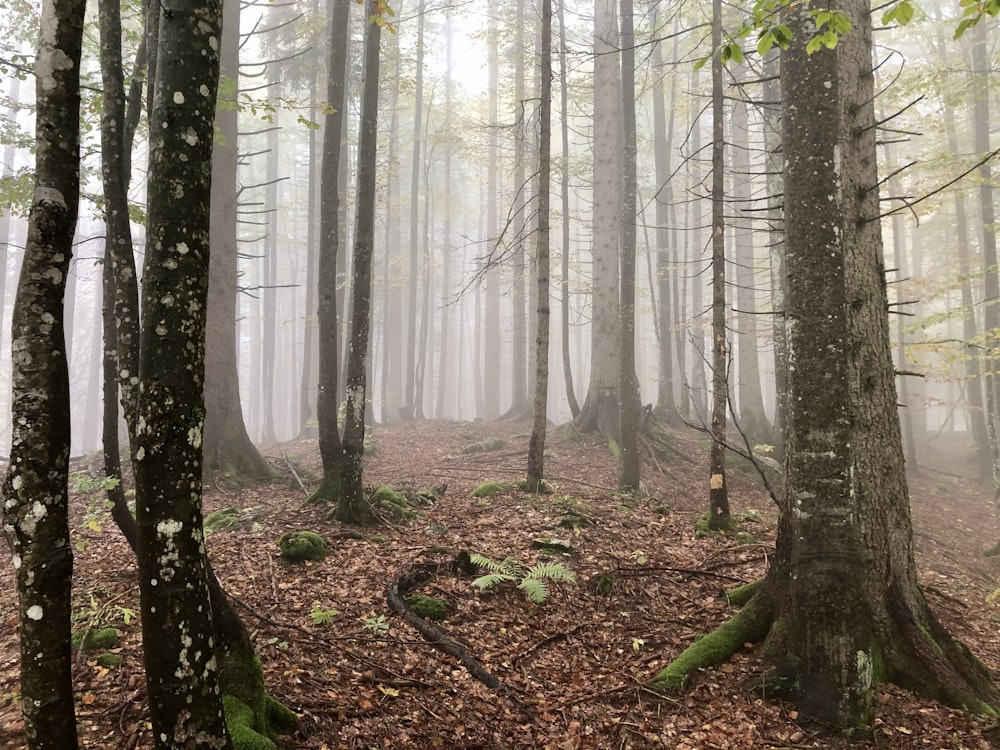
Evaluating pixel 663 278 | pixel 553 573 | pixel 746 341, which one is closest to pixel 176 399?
pixel 553 573

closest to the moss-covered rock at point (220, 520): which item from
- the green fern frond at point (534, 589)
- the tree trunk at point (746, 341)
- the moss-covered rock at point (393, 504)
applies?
the moss-covered rock at point (393, 504)

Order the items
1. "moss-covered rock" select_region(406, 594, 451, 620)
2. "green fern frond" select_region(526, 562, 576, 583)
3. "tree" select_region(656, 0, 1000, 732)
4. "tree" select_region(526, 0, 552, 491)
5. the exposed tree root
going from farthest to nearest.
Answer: "tree" select_region(526, 0, 552, 491) < "green fern frond" select_region(526, 562, 576, 583) < "moss-covered rock" select_region(406, 594, 451, 620) < the exposed tree root < "tree" select_region(656, 0, 1000, 732)

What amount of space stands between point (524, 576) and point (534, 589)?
367 millimetres

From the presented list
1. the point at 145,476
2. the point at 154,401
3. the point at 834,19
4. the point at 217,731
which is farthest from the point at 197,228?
the point at 834,19

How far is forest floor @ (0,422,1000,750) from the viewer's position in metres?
4.02

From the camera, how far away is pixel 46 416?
2.46 meters

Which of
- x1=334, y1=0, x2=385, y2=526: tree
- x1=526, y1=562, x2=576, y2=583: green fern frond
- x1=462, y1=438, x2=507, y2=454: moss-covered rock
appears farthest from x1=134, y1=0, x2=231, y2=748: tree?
x1=462, y1=438, x2=507, y2=454: moss-covered rock

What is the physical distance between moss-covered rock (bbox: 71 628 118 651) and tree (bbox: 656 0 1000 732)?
4371mm

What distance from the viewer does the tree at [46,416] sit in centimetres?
239

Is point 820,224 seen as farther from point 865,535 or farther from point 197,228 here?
point 197,228

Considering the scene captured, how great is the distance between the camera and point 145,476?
2480mm

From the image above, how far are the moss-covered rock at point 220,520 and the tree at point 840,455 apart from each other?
18.8ft

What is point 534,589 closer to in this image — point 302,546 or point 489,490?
point 302,546

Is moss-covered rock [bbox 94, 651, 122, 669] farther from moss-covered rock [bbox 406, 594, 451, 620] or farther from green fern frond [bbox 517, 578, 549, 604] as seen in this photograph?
green fern frond [bbox 517, 578, 549, 604]
